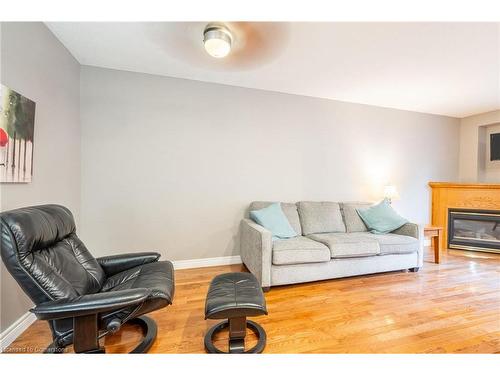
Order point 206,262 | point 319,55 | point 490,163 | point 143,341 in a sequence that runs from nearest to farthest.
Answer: point 143,341 < point 319,55 < point 206,262 < point 490,163

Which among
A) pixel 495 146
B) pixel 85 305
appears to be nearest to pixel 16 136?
pixel 85 305

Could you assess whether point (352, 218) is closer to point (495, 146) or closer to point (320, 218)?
point (320, 218)

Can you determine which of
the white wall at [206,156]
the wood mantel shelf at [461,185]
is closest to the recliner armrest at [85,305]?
the white wall at [206,156]

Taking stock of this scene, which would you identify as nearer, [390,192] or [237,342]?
[237,342]

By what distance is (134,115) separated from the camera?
264cm

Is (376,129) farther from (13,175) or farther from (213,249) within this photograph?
(13,175)

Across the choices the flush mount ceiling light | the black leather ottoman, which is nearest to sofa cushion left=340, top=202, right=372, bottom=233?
the black leather ottoman

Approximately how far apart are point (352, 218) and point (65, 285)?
3.15 meters

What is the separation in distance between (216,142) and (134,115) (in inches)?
39.7

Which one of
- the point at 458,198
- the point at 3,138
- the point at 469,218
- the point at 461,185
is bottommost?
the point at 469,218

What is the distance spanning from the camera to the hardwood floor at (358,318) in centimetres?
151

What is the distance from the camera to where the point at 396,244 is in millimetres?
2691

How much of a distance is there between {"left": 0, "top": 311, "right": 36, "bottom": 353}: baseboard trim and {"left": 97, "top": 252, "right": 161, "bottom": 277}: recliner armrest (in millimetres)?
630
